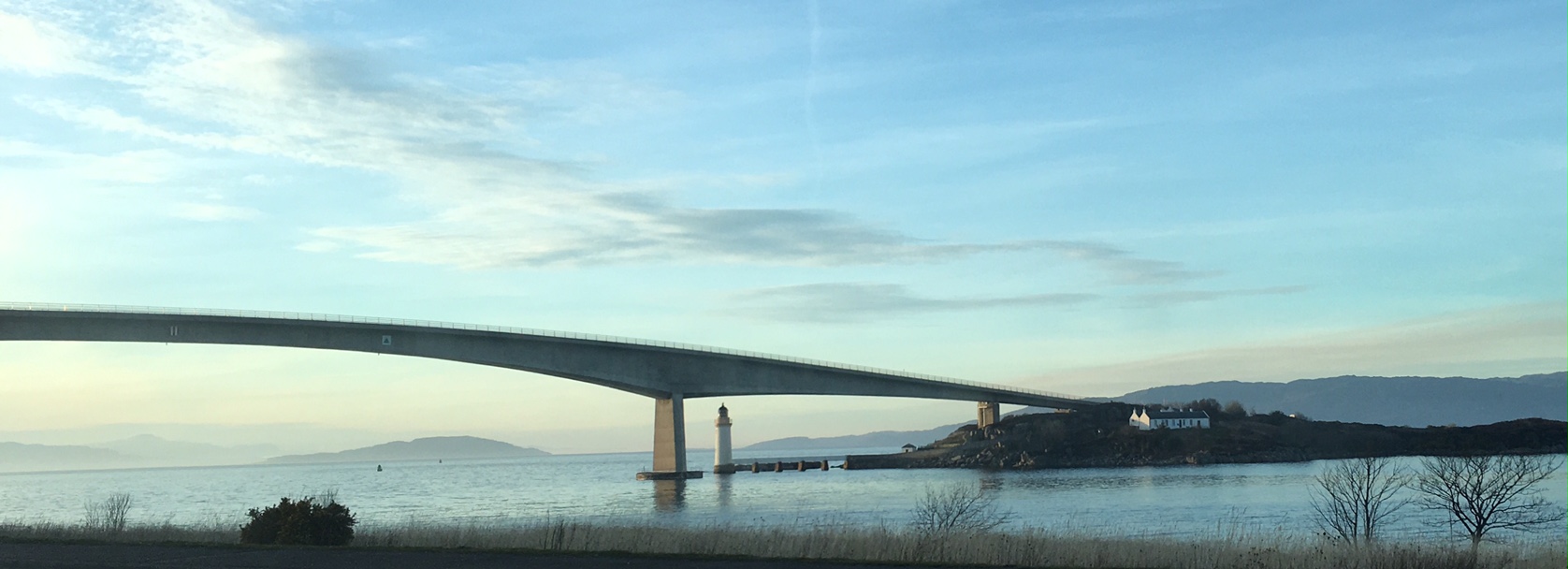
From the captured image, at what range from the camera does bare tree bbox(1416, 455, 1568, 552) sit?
1281 inches

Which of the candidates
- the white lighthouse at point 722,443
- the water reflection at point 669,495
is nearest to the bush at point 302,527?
the water reflection at point 669,495

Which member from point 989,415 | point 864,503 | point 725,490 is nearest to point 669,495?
point 725,490

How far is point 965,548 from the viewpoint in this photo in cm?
2809

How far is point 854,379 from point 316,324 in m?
55.0

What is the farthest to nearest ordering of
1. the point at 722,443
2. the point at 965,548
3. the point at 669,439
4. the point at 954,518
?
the point at 722,443
the point at 669,439
the point at 954,518
the point at 965,548

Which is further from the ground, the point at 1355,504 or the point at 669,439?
the point at 669,439

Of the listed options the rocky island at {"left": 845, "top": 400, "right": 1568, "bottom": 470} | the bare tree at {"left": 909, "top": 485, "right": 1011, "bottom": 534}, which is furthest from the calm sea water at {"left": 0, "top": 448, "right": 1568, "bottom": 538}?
the rocky island at {"left": 845, "top": 400, "right": 1568, "bottom": 470}

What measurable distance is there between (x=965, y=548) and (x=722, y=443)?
116826 millimetres

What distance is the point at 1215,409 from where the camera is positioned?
178875 millimetres

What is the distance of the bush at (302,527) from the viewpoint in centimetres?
2938

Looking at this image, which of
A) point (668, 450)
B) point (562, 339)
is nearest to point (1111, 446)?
point (668, 450)

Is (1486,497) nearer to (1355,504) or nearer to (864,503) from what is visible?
(1355,504)

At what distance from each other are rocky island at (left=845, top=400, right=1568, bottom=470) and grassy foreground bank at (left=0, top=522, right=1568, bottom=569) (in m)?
116

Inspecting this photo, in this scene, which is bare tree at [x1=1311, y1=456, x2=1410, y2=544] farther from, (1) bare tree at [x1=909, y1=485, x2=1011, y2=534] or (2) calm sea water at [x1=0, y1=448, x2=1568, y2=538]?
(1) bare tree at [x1=909, y1=485, x2=1011, y2=534]
